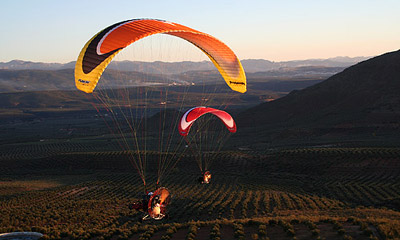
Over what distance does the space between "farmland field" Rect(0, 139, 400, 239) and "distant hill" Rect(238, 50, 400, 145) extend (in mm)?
28729

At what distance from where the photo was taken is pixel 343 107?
8294 cm

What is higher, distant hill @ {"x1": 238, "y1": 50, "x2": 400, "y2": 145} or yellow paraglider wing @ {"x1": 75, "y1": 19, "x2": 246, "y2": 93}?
yellow paraglider wing @ {"x1": 75, "y1": 19, "x2": 246, "y2": 93}

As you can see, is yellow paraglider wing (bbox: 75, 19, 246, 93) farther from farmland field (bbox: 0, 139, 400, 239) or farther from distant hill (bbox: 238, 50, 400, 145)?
distant hill (bbox: 238, 50, 400, 145)

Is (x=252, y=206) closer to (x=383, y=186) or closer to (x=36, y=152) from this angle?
(x=383, y=186)

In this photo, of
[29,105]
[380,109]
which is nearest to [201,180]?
[380,109]

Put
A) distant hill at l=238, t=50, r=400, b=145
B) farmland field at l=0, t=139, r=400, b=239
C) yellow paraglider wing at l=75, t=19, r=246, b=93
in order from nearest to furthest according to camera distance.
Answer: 1. yellow paraglider wing at l=75, t=19, r=246, b=93
2. farmland field at l=0, t=139, r=400, b=239
3. distant hill at l=238, t=50, r=400, b=145

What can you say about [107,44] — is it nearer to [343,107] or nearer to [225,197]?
[225,197]

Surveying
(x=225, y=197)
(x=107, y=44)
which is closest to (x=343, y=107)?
(x=225, y=197)

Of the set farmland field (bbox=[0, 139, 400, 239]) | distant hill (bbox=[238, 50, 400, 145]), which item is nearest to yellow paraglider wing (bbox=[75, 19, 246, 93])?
farmland field (bbox=[0, 139, 400, 239])

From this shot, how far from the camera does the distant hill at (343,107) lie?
236 ft

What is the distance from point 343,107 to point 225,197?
2513 inches

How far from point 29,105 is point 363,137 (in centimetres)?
16592

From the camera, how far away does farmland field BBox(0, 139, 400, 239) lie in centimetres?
1420

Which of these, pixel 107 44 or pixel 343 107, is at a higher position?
pixel 107 44
